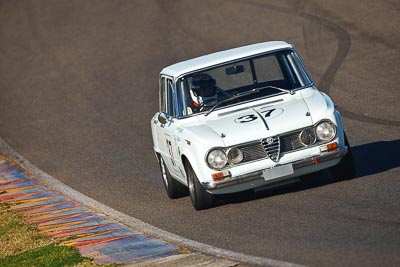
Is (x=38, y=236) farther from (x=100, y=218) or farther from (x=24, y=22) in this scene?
(x=24, y=22)

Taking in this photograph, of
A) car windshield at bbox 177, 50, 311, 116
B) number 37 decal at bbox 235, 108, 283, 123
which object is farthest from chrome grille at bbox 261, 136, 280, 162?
car windshield at bbox 177, 50, 311, 116

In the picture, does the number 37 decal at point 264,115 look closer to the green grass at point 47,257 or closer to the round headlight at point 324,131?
the round headlight at point 324,131

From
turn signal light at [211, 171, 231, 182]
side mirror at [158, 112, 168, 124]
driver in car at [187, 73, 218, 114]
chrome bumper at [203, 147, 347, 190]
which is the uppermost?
driver in car at [187, 73, 218, 114]

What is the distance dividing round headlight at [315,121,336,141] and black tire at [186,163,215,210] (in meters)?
1.32

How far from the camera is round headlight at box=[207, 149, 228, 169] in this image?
33.0 feet

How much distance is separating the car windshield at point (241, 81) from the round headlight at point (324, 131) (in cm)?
104

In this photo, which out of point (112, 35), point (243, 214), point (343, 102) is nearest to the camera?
point (243, 214)

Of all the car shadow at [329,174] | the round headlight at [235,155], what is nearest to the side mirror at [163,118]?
the car shadow at [329,174]

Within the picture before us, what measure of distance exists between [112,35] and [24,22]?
390 cm

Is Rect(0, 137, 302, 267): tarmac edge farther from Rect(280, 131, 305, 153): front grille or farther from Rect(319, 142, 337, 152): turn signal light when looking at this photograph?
Rect(319, 142, 337, 152): turn signal light

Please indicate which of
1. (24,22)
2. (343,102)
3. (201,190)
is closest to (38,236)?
(201,190)

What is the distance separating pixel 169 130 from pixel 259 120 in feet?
4.81

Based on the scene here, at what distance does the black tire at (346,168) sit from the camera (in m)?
10.4

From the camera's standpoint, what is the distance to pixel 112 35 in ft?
84.2
